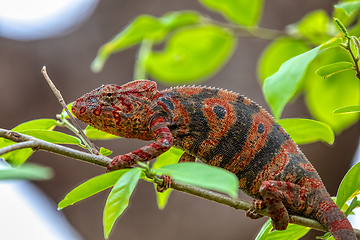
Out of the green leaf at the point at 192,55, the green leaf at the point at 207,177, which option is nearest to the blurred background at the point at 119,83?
the green leaf at the point at 192,55

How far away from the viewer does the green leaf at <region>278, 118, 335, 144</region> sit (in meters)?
1.17

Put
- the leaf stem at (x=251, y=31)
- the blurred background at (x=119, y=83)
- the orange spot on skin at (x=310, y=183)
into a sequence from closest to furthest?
the orange spot on skin at (x=310, y=183) < the leaf stem at (x=251, y=31) < the blurred background at (x=119, y=83)

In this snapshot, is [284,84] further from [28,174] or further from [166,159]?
[166,159]

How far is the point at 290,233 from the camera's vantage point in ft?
3.64

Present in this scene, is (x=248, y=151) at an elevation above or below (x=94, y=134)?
below

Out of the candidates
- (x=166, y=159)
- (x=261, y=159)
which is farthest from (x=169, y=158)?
(x=261, y=159)

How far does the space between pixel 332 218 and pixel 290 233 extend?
0.12 metres

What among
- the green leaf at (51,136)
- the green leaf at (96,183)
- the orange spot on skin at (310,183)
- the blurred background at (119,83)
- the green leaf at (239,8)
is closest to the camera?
the green leaf at (96,183)

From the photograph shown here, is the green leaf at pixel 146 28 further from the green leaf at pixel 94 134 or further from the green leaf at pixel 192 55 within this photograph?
the green leaf at pixel 94 134

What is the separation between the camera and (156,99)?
4.54 feet

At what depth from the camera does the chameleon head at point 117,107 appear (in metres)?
1.32

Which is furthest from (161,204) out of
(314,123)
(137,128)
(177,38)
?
(177,38)

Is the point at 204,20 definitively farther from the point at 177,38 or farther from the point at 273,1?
the point at 273,1

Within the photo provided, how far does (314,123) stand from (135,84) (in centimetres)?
56
